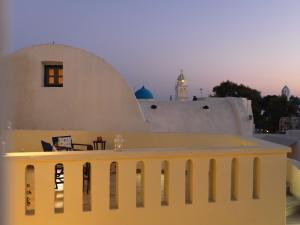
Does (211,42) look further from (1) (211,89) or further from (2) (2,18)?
(2) (2,18)

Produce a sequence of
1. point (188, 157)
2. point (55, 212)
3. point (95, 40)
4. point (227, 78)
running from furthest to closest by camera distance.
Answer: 1. point (227, 78)
2. point (95, 40)
3. point (188, 157)
4. point (55, 212)

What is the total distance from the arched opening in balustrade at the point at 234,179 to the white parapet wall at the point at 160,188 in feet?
0.04

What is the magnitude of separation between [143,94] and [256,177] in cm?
1541

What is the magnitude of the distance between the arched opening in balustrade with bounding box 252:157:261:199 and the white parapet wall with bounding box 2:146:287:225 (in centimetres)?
1

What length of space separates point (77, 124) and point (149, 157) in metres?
5.37

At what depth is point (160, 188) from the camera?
3.68 m

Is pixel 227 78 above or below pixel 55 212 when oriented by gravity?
above

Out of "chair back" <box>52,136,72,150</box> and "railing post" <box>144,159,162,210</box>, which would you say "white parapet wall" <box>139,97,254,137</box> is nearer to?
"chair back" <box>52,136,72,150</box>

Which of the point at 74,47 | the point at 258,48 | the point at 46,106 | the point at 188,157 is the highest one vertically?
the point at 258,48

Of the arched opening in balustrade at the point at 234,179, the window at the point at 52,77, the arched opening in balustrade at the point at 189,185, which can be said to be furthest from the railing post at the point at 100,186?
the window at the point at 52,77

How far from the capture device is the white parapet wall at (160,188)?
3389 mm

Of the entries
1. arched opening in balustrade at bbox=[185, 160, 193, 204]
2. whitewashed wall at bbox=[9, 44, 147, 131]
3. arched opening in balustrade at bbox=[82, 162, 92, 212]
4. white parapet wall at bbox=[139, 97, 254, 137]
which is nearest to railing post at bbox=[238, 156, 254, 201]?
arched opening in balustrade at bbox=[185, 160, 193, 204]

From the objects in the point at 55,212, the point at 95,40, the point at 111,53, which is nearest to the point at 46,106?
the point at 55,212

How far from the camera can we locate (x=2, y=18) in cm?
108
